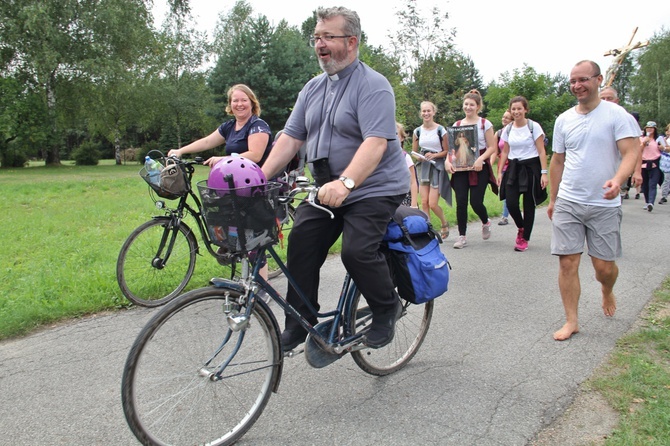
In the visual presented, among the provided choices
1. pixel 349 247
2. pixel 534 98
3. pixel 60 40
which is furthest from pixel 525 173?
pixel 60 40

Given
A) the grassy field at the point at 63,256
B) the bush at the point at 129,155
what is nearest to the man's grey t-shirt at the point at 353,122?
the grassy field at the point at 63,256

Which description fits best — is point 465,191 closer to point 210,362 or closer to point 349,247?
point 349,247

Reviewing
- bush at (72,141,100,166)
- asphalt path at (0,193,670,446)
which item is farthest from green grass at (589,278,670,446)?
bush at (72,141,100,166)

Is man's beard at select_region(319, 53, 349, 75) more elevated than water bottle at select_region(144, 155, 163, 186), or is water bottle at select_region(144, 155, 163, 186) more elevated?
man's beard at select_region(319, 53, 349, 75)

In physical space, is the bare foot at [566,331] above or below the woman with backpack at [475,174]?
below

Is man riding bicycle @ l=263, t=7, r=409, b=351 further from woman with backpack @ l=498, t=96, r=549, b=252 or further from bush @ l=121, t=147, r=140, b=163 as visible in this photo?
bush @ l=121, t=147, r=140, b=163

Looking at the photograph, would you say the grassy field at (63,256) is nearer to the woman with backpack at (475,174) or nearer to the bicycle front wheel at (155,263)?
the bicycle front wheel at (155,263)

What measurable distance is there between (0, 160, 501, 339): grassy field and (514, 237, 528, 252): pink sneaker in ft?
5.64

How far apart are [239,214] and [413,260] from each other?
1171 mm

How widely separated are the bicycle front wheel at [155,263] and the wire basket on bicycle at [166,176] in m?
0.35

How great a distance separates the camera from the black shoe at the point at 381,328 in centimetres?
318

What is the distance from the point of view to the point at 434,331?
4363 mm

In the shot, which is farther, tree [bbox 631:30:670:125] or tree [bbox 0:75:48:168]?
tree [bbox 631:30:670:125]

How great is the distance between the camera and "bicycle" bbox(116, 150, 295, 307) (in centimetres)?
485
